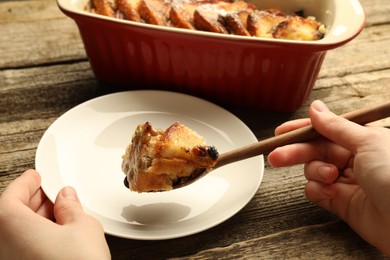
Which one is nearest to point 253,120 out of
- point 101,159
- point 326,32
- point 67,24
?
point 326,32

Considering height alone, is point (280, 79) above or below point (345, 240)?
above

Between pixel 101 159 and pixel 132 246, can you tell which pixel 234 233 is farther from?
pixel 101 159

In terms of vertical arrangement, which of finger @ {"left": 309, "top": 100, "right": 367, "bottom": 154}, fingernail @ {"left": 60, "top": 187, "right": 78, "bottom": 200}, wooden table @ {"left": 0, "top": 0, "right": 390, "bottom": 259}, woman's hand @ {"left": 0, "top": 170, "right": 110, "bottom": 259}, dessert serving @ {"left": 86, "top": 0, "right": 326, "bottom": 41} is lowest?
wooden table @ {"left": 0, "top": 0, "right": 390, "bottom": 259}

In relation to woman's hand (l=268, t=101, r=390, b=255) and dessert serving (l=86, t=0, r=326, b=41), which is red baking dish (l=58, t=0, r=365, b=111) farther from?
woman's hand (l=268, t=101, r=390, b=255)

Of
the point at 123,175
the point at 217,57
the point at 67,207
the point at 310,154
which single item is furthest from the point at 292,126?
the point at 67,207

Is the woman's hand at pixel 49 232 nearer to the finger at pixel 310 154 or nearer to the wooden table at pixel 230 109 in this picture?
the wooden table at pixel 230 109

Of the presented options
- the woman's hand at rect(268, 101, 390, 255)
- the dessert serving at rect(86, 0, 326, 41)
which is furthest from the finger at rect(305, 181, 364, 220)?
the dessert serving at rect(86, 0, 326, 41)
